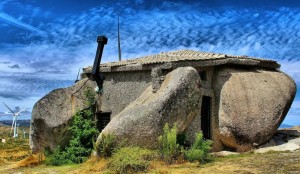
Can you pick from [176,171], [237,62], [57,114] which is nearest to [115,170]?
[176,171]

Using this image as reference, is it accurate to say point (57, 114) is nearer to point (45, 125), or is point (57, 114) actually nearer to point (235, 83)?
point (45, 125)

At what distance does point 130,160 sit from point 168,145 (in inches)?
57.3

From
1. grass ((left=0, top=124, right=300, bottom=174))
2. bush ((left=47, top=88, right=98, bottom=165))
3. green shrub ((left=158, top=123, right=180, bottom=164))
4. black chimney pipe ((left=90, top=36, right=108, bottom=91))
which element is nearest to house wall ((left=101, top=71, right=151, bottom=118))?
black chimney pipe ((left=90, top=36, right=108, bottom=91))

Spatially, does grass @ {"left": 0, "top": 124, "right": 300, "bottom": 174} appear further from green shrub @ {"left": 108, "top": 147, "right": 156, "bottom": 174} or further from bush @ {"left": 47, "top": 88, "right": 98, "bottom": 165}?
bush @ {"left": 47, "top": 88, "right": 98, "bottom": 165}

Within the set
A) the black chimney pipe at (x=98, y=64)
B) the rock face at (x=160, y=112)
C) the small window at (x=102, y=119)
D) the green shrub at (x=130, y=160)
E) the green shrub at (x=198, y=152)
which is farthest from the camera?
the black chimney pipe at (x=98, y=64)

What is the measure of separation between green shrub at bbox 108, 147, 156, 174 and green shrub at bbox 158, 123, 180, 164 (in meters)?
0.37

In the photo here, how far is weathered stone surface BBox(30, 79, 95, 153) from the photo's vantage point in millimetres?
17906

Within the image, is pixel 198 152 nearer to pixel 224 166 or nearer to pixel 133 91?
pixel 224 166

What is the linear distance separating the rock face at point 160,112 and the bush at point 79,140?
10.8 feet

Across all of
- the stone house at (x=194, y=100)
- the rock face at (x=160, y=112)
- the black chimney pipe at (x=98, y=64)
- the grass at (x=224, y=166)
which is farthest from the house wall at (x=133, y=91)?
the grass at (x=224, y=166)

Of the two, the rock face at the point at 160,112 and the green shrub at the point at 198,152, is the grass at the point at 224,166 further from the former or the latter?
the rock face at the point at 160,112

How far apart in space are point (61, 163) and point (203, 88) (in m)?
6.44

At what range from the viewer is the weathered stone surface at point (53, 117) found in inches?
705

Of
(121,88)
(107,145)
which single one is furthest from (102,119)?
(107,145)
